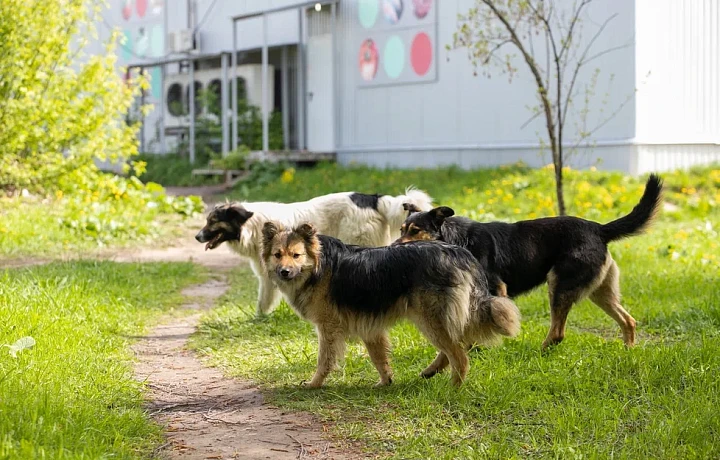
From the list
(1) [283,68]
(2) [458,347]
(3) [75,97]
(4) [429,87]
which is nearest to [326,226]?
(2) [458,347]

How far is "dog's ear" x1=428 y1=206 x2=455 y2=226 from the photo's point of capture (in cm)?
567

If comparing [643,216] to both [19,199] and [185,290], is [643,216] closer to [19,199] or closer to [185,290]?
[185,290]

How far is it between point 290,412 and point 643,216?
290 cm

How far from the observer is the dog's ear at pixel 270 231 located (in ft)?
17.1

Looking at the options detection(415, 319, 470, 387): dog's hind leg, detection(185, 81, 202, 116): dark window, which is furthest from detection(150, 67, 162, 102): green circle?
detection(415, 319, 470, 387): dog's hind leg

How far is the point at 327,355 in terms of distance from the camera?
518cm

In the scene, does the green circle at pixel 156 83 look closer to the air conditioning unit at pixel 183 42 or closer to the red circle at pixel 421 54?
the air conditioning unit at pixel 183 42

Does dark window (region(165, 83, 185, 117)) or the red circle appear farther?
dark window (region(165, 83, 185, 117))

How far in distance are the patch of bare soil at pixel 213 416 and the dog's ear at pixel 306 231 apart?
1031 millimetres

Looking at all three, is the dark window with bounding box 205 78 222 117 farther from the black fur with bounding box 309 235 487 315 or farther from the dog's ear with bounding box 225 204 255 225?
the black fur with bounding box 309 235 487 315

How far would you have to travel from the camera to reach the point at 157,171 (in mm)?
22578

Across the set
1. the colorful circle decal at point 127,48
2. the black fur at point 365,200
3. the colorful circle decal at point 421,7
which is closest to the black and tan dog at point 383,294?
the black fur at point 365,200

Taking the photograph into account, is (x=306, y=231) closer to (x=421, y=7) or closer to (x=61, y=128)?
(x=61, y=128)

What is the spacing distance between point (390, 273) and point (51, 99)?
29.6 ft
